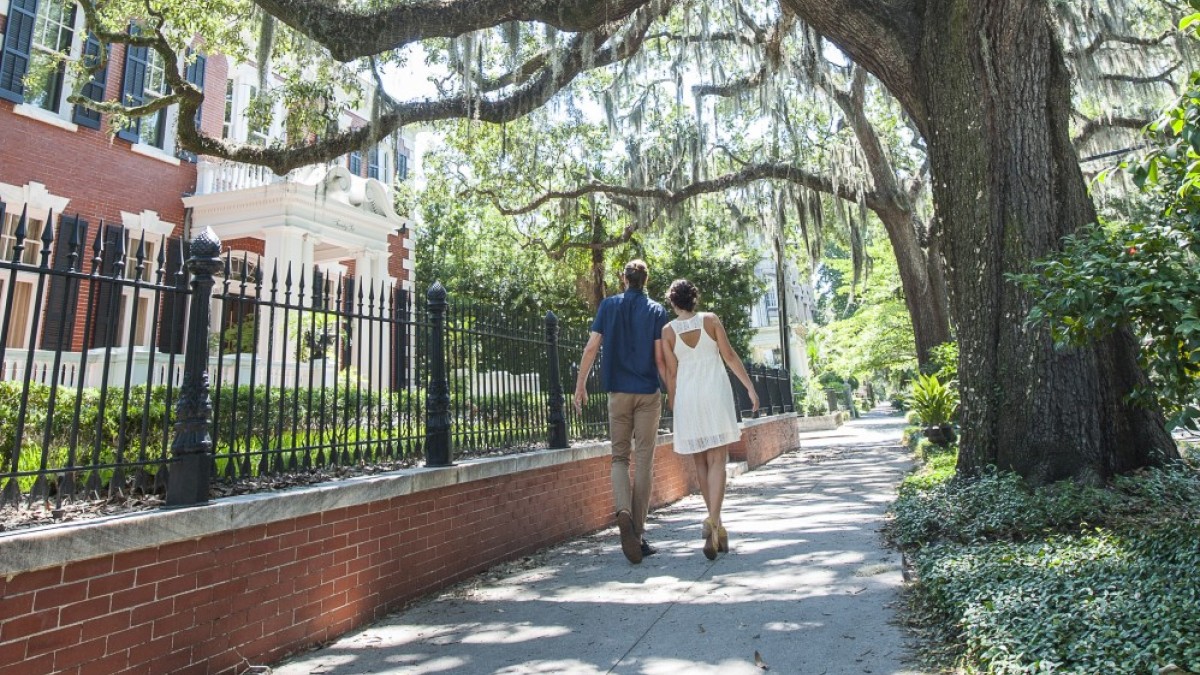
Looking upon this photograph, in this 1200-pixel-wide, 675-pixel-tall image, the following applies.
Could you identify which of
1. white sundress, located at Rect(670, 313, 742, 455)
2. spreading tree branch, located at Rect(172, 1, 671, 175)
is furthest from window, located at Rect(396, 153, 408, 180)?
white sundress, located at Rect(670, 313, 742, 455)

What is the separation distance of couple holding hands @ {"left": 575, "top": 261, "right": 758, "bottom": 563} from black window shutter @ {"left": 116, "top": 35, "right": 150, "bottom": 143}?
12.1 m

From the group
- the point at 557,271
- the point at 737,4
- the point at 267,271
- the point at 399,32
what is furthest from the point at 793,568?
the point at 557,271

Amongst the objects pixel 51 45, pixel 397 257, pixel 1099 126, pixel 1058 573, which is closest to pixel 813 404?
pixel 1099 126

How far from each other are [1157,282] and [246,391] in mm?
5529

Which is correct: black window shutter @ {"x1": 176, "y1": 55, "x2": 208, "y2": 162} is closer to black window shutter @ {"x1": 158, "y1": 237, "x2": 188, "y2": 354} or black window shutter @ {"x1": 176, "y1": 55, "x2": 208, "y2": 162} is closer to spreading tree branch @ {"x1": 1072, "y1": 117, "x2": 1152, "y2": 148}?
black window shutter @ {"x1": 158, "y1": 237, "x2": 188, "y2": 354}

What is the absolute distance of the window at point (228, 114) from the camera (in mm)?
16219

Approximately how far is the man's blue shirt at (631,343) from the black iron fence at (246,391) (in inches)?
42.0

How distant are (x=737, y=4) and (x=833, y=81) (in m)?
2.68

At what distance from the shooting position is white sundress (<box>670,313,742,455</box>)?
207 inches

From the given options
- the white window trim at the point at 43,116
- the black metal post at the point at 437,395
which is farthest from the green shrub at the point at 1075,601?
the white window trim at the point at 43,116

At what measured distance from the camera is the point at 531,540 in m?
5.89

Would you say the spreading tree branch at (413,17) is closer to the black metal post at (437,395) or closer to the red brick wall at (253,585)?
the black metal post at (437,395)

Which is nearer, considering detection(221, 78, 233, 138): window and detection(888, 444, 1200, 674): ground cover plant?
detection(888, 444, 1200, 674): ground cover plant

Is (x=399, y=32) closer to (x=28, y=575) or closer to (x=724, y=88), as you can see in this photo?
(x=28, y=575)
